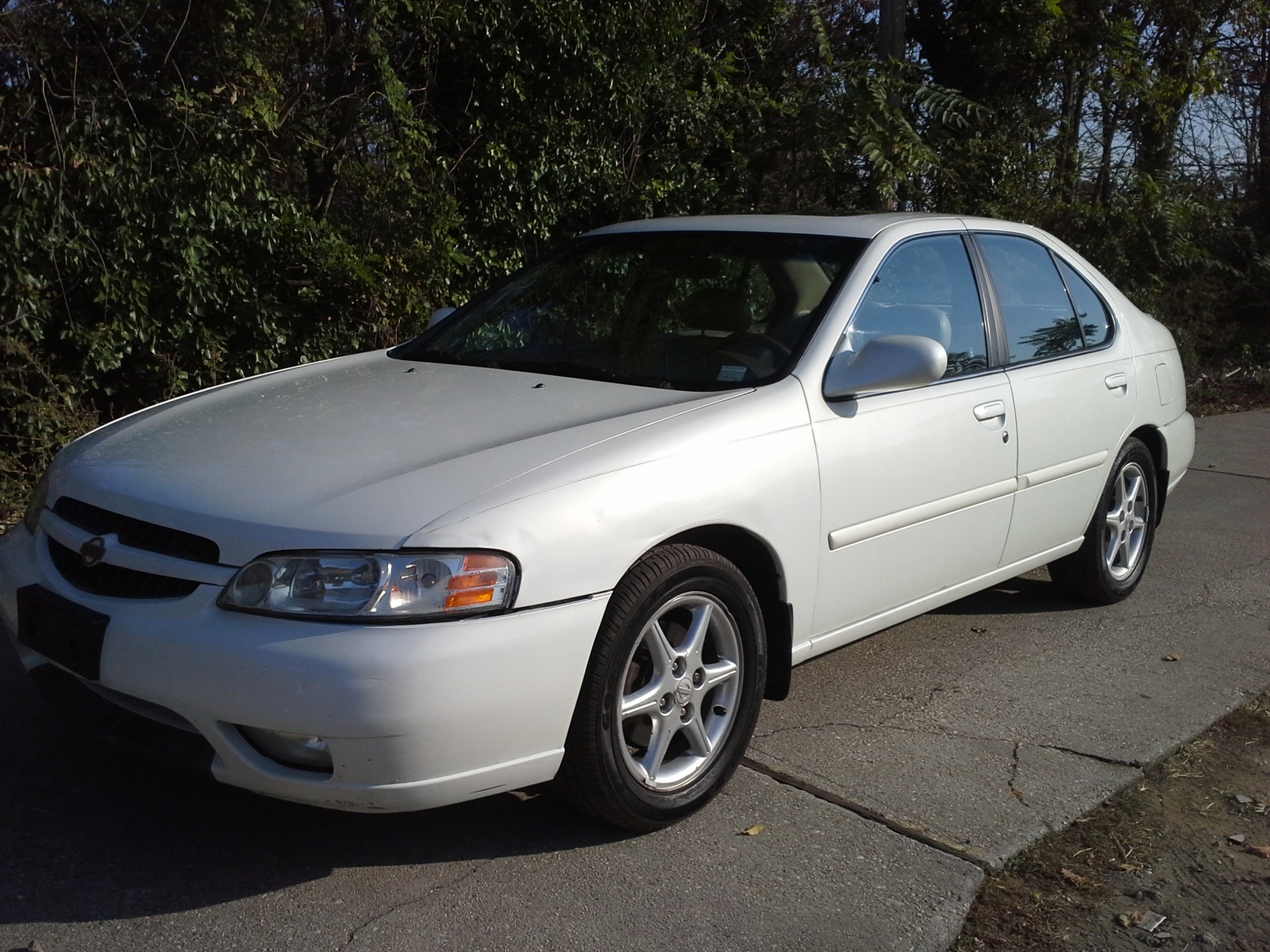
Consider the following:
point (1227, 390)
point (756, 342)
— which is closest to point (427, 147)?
point (756, 342)

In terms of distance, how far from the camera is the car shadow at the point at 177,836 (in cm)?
304

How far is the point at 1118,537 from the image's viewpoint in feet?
18.4

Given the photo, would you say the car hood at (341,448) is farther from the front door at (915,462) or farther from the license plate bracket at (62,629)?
the front door at (915,462)

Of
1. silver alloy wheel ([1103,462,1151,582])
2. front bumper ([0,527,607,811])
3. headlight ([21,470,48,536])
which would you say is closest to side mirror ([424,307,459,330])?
headlight ([21,470,48,536])

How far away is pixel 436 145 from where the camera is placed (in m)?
8.55

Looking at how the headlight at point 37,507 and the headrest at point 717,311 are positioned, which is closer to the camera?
the headlight at point 37,507

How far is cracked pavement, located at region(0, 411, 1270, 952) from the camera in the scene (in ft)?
9.72

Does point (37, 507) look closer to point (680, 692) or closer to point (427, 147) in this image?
point (680, 692)

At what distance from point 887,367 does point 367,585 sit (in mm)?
1744

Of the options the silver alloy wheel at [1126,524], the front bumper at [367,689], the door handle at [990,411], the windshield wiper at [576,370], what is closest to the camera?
the front bumper at [367,689]

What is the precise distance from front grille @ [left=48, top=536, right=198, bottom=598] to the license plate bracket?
61mm

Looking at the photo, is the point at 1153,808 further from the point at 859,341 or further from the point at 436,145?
the point at 436,145

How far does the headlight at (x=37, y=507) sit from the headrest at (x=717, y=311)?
1.98m

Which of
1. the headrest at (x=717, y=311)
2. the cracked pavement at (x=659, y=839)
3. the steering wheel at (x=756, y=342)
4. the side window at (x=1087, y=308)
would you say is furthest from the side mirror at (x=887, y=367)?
the side window at (x=1087, y=308)
